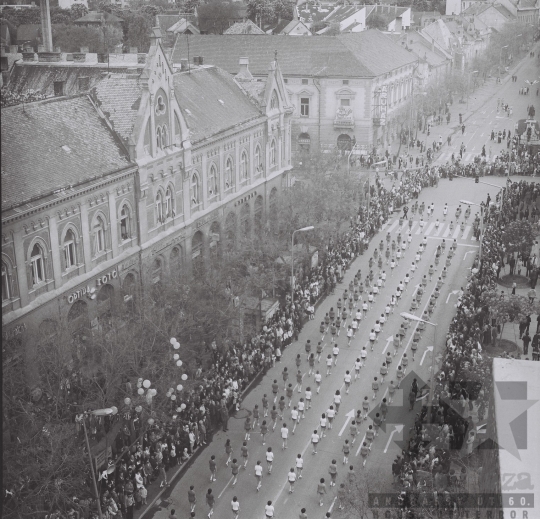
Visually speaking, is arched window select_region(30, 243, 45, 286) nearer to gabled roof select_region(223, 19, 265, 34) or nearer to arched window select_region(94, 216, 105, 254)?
arched window select_region(94, 216, 105, 254)

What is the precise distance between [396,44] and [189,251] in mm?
72667

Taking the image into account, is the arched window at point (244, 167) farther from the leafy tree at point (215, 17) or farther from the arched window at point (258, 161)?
the leafy tree at point (215, 17)

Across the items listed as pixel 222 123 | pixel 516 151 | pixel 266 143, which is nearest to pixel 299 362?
pixel 222 123

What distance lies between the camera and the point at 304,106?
93.4 m

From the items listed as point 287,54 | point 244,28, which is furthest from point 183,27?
point 287,54

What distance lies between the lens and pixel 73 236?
39469mm

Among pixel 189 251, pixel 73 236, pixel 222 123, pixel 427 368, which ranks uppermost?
pixel 222 123

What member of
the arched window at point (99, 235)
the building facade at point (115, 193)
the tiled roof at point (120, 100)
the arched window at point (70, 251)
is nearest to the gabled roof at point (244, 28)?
the building facade at point (115, 193)

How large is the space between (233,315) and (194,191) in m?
14.2

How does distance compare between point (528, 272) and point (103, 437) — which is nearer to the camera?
point (103, 437)

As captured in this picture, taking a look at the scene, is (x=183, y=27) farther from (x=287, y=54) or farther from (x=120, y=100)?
(x=120, y=100)

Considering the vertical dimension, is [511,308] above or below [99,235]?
below

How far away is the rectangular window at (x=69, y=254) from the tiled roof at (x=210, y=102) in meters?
14.4

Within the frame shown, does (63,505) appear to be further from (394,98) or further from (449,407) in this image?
(394,98)
